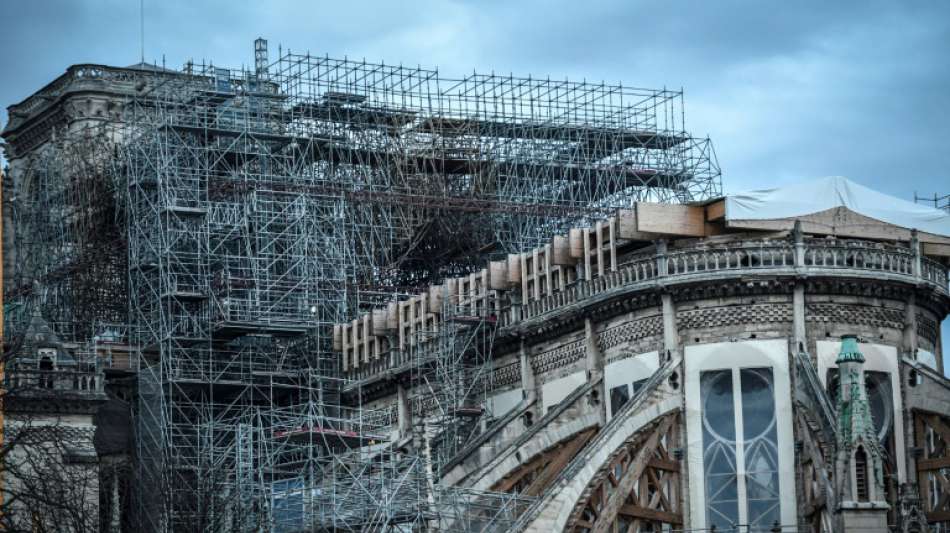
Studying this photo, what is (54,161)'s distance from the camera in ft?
347

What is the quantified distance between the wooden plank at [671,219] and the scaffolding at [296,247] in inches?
372

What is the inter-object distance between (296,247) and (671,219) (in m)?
23.7

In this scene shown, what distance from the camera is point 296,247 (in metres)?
91.2

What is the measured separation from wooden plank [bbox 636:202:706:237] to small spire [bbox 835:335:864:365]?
7.12m

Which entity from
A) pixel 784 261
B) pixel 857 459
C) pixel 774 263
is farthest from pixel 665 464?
pixel 857 459

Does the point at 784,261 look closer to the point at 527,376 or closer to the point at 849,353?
the point at 849,353

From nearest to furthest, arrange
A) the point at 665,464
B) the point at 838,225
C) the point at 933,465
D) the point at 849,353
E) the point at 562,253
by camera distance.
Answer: the point at 849,353
the point at 933,465
the point at 665,464
the point at 838,225
the point at 562,253

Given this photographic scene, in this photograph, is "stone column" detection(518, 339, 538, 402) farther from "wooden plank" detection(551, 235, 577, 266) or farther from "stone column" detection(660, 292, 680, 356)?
"stone column" detection(660, 292, 680, 356)

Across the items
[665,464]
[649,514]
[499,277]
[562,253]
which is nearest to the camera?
[649,514]

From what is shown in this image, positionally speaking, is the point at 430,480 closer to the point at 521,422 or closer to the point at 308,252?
the point at 521,422

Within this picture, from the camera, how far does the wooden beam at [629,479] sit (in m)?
68.1

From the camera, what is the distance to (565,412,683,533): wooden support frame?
68.2 meters

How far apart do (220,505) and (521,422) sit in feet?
34.1

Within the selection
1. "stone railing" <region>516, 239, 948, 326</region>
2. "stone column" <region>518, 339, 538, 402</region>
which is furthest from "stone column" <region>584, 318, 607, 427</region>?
"stone column" <region>518, 339, 538, 402</region>
